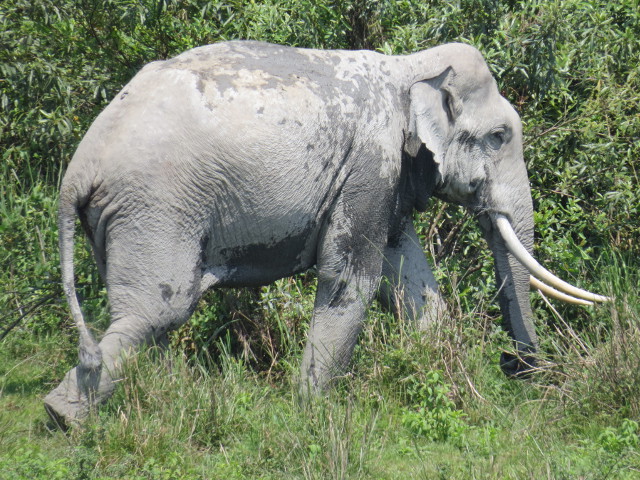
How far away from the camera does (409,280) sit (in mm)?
6344

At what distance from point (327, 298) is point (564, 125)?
2696mm

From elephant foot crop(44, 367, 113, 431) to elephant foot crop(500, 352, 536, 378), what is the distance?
2.33 metres

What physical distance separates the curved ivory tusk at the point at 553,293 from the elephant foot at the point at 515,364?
38cm

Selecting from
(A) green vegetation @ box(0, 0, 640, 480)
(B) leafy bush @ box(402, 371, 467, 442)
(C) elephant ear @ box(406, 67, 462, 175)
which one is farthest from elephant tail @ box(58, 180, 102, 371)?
(C) elephant ear @ box(406, 67, 462, 175)

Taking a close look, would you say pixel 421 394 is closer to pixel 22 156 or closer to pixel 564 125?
pixel 564 125

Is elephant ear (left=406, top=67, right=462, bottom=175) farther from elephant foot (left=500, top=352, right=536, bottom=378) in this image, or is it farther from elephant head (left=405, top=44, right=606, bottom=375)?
elephant foot (left=500, top=352, right=536, bottom=378)

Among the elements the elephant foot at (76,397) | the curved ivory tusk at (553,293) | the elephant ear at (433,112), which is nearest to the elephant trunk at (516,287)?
the curved ivory tusk at (553,293)

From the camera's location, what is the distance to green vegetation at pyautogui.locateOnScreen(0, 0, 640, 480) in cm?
482

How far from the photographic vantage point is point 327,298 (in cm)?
A: 570

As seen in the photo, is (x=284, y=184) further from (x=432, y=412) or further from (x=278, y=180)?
(x=432, y=412)

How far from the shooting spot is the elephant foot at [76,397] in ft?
16.7

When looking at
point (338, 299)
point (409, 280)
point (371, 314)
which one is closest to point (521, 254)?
point (409, 280)

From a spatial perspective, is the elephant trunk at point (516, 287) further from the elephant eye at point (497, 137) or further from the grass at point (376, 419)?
the elephant eye at point (497, 137)

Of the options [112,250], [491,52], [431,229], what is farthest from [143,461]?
[491,52]
